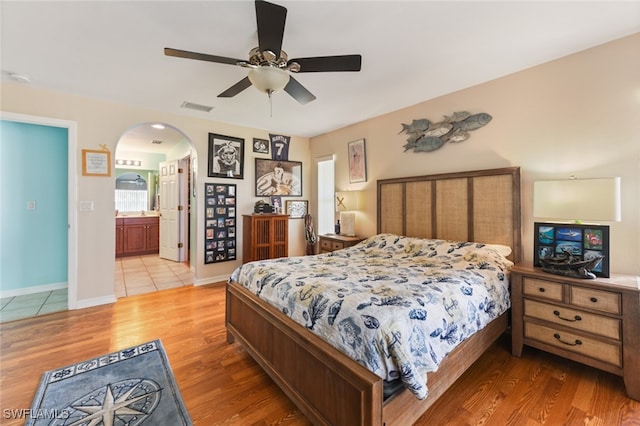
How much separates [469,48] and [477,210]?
159cm

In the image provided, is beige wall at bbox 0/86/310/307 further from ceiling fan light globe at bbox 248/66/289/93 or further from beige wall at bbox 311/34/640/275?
beige wall at bbox 311/34/640/275

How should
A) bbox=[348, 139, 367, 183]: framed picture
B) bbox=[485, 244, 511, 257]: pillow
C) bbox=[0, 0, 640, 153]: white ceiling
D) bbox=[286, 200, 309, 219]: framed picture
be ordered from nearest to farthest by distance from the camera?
bbox=[0, 0, 640, 153]: white ceiling
bbox=[485, 244, 511, 257]: pillow
bbox=[348, 139, 367, 183]: framed picture
bbox=[286, 200, 309, 219]: framed picture

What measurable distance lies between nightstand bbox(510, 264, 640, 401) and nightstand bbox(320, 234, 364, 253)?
2025 millimetres

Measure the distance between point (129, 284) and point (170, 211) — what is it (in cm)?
201

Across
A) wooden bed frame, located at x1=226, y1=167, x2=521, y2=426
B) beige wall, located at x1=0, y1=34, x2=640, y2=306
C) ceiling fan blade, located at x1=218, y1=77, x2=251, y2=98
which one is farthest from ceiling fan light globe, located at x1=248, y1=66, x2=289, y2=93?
wooden bed frame, located at x1=226, y1=167, x2=521, y2=426

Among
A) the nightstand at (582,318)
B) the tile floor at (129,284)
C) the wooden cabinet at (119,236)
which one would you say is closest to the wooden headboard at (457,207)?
the nightstand at (582,318)

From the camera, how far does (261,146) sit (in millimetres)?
4738

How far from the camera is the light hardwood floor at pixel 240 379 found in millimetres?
1621

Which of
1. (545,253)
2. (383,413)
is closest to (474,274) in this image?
(545,253)

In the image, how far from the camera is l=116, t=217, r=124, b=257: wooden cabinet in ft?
19.7

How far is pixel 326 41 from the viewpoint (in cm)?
215

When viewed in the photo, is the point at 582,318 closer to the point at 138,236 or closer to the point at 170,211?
the point at 170,211

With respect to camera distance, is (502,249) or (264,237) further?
(264,237)

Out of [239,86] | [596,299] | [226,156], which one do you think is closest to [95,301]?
[226,156]
